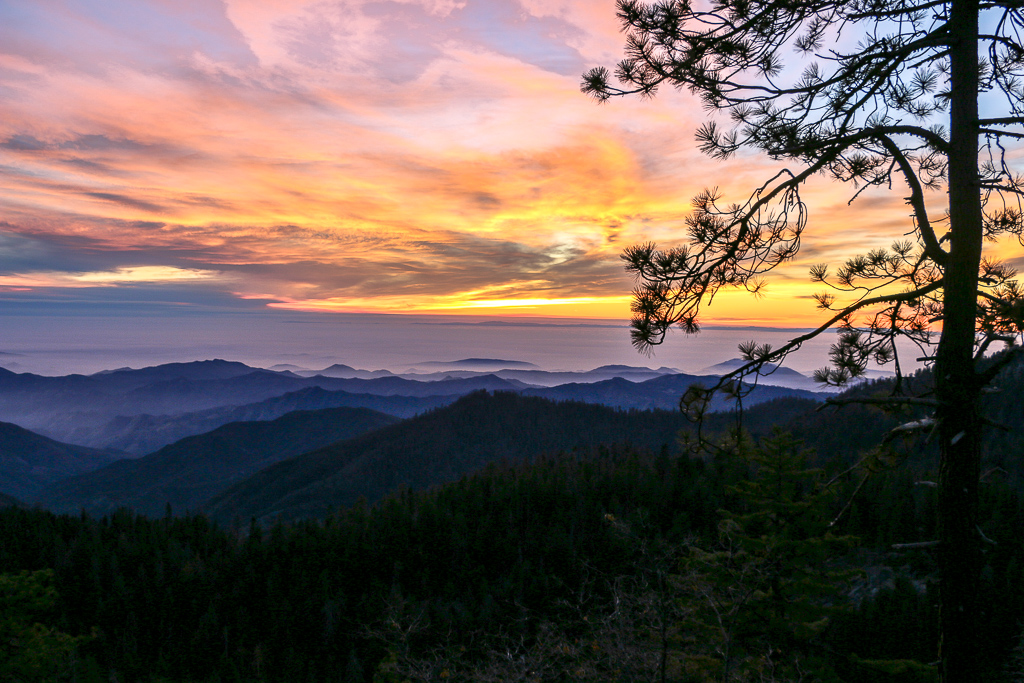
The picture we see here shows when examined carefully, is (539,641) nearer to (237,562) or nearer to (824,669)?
(824,669)

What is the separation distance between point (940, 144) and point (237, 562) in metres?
118

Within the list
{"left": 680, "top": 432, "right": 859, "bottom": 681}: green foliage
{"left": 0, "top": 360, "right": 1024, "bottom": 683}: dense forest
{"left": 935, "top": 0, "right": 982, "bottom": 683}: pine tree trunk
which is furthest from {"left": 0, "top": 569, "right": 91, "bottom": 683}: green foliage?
{"left": 935, "top": 0, "right": 982, "bottom": 683}: pine tree trunk

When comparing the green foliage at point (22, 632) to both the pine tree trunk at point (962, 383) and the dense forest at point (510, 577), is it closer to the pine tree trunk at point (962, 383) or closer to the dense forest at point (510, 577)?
the dense forest at point (510, 577)

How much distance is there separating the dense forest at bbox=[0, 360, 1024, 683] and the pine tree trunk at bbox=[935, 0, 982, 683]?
23.0 ft

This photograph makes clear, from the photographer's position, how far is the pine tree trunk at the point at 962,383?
6.79 meters

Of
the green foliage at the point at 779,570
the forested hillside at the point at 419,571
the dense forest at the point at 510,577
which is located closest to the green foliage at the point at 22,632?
the dense forest at the point at 510,577

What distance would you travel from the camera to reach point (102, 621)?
89750mm

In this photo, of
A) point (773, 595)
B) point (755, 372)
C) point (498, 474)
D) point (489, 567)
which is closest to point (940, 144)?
point (755, 372)

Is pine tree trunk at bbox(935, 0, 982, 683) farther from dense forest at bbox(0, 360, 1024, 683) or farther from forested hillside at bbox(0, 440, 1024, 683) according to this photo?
forested hillside at bbox(0, 440, 1024, 683)

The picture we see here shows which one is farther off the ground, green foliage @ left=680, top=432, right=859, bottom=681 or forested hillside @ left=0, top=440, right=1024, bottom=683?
green foliage @ left=680, top=432, right=859, bottom=681

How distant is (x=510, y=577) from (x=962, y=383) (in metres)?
92.7

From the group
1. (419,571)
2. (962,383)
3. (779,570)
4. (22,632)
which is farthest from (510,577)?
(962,383)

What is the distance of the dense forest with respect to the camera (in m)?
22.2

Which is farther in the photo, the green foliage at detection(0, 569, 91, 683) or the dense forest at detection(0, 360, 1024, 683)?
the green foliage at detection(0, 569, 91, 683)
